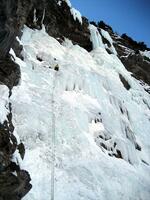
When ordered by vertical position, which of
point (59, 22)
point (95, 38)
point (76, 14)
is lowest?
point (59, 22)

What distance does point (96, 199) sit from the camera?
585 inches

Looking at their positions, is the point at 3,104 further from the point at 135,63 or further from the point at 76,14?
the point at 135,63

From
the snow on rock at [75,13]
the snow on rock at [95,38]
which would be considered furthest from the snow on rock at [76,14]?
the snow on rock at [95,38]

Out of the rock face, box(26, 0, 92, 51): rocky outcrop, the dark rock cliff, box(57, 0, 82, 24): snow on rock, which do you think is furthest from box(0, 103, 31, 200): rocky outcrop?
the rock face

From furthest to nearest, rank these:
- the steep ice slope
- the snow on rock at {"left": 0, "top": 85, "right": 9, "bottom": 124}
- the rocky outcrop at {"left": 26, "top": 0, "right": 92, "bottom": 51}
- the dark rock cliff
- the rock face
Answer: the rock face → the rocky outcrop at {"left": 26, "top": 0, "right": 92, "bottom": 51} → the steep ice slope → the snow on rock at {"left": 0, "top": 85, "right": 9, "bottom": 124} → the dark rock cliff

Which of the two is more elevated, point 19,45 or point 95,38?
point 95,38

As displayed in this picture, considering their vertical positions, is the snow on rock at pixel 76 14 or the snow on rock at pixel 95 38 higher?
the snow on rock at pixel 76 14

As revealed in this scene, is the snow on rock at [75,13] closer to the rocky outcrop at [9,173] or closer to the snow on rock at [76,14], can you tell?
the snow on rock at [76,14]

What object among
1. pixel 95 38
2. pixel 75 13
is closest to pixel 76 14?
pixel 75 13

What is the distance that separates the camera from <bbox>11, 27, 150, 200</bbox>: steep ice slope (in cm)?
1545

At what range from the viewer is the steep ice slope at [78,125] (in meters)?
15.4

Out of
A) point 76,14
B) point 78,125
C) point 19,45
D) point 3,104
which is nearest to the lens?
point 3,104

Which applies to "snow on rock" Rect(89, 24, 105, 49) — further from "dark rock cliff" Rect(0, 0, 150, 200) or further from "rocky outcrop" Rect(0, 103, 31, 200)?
"rocky outcrop" Rect(0, 103, 31, 200)

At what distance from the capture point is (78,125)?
65.7ft
